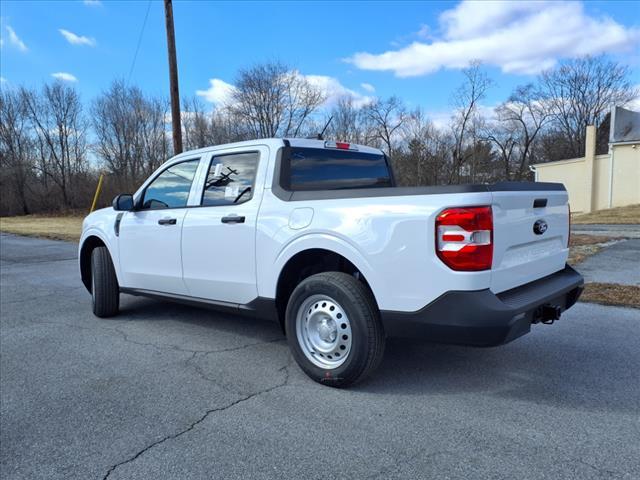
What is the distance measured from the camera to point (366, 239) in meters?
3.19

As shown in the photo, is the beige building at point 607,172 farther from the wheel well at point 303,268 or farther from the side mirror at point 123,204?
the side mirror at point 123,204

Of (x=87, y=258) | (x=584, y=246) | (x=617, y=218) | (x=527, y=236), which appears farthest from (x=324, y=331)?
(x=617, y=218)

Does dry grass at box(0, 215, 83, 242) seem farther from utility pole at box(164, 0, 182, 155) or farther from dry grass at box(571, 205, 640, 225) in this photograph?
dry grass at box(571, 205, 640, 225)

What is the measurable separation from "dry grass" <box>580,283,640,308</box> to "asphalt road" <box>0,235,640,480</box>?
2.24 ft

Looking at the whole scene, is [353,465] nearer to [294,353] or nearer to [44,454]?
[294,353]

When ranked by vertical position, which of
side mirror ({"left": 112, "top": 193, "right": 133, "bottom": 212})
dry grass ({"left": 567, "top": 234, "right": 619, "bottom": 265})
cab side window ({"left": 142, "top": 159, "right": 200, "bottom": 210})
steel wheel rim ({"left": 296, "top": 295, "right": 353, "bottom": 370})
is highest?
cab side window ({"left": 142, "top": 159, "right": 200, "bottom": 210})

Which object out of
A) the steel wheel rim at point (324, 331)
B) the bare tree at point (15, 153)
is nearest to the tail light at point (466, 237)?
the steel wheel rim at point (324, 331)

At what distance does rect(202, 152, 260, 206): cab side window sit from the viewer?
13.5 feet

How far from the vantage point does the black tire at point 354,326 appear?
3.22 meters

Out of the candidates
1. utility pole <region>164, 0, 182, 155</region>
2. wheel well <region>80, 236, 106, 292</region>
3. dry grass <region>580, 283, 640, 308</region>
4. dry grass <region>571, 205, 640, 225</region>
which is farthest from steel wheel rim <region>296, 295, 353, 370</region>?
dry grass <region>571, 205, 640, 225</region>

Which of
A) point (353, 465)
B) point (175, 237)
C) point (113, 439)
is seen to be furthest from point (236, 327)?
point (353, 465)

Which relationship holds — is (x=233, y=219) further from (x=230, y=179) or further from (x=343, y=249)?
(x=343, y=249)

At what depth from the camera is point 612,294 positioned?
6012mm

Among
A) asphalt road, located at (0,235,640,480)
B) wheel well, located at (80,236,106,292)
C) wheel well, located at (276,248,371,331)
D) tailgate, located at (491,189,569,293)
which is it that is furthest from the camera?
wheel well, located at (80,236,106,292)
